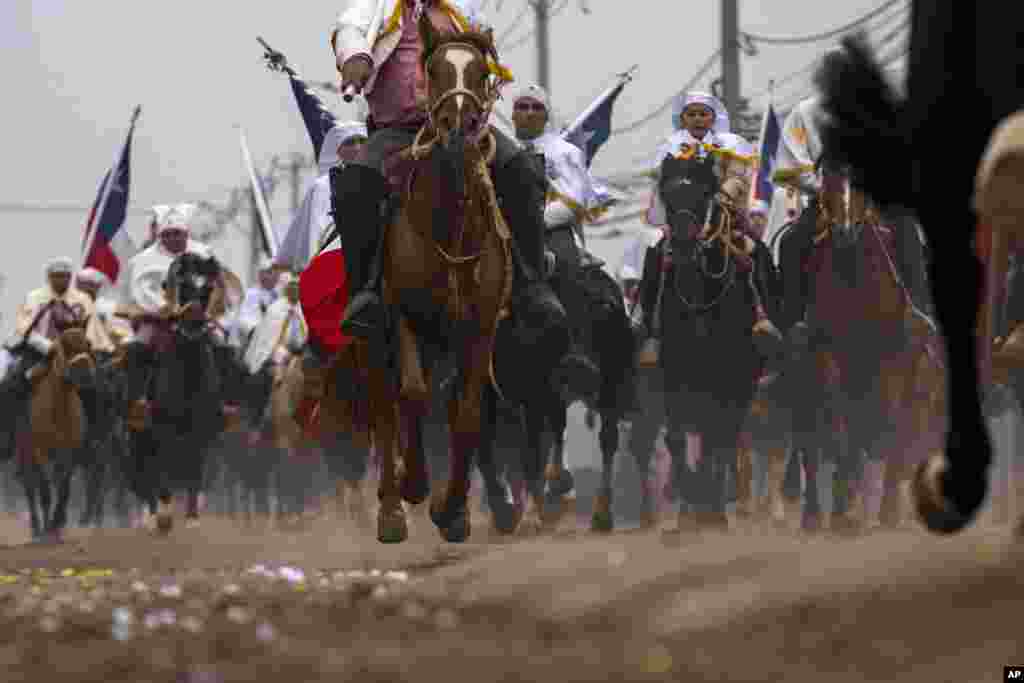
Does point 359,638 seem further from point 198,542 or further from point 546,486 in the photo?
point 198,542

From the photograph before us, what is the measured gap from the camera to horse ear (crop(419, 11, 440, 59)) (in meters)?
12.6

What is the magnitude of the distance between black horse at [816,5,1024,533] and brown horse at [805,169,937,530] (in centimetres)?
905

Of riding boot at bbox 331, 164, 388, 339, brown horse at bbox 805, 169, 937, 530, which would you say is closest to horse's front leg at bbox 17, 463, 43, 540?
brown horse at bbox 805, 169, 937, 530

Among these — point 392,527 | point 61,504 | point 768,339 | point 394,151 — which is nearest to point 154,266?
point 61,504

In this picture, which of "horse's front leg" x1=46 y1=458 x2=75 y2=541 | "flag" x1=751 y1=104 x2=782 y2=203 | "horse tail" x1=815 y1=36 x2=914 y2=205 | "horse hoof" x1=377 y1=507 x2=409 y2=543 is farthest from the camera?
"flag" x1=751 y1=104 x2=782 y2=203

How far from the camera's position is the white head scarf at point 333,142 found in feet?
59.2

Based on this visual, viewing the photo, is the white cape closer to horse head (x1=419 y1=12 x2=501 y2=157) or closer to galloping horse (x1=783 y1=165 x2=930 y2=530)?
galloping horse (x1=783 y1=165 x2=930 y2=530)

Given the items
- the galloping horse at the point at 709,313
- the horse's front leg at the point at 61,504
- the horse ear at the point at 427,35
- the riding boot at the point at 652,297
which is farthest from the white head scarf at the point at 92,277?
the horse ear at the point at 427,35

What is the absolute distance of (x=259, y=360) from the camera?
30188 mm

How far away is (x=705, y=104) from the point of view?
64.8ft

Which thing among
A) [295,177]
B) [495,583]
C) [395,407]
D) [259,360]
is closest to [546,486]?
[395,407]

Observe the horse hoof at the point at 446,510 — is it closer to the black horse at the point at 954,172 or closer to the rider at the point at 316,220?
the rider at the point at 316,220

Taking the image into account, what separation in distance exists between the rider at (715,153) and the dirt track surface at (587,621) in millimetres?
7464

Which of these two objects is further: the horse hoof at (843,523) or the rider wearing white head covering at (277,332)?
the rider wearing white head covering at (277,332)
